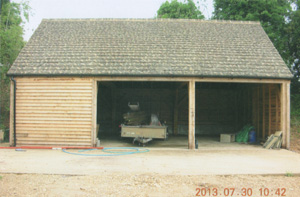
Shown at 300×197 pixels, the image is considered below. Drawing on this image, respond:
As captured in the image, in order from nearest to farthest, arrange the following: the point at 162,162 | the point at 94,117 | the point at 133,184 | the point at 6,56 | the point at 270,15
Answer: the point at 133,184 < the point at 162,162 < the point at 94,117 < the point at 6,56 < the point at 270,15

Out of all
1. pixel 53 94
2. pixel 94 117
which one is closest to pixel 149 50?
pixel 94 117

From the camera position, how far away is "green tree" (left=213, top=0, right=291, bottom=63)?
65.7ft

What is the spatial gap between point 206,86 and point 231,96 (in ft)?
5.72

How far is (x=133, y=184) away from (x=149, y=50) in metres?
7.70

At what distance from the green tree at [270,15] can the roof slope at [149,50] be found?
624 cm

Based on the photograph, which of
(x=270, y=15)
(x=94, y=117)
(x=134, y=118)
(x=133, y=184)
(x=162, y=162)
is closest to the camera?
(x=133, y=184)

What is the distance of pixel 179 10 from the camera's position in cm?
3219

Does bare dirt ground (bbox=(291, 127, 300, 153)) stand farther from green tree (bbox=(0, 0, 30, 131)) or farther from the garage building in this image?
green tree (bbox=(0, 0, 30, 131))

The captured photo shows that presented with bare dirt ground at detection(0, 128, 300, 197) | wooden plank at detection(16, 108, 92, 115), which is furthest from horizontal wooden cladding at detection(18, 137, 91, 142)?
bare dirt ground at detection(0, 128, 300, 197)

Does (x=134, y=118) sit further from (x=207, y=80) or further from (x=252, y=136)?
(x=252, y=136)

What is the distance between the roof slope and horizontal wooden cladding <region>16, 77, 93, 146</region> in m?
0.54

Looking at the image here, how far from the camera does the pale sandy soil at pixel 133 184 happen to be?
5551 mm

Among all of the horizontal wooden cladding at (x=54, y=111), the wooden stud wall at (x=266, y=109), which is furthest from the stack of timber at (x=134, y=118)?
the wooden stud wall at (x=266, y=109)

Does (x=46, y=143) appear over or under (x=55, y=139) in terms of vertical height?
under
